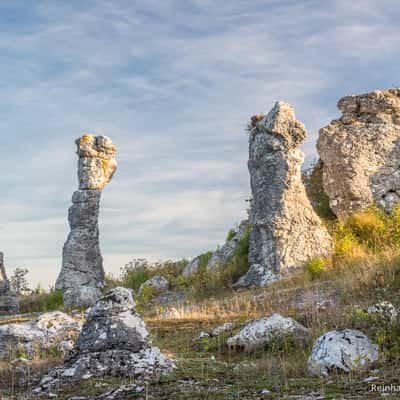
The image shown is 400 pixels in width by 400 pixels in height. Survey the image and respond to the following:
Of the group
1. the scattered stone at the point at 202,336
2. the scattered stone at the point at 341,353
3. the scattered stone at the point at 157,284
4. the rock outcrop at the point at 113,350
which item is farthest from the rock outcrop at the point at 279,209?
the scattered stone at the point at 341,353

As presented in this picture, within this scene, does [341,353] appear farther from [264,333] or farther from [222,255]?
A: [222,255]

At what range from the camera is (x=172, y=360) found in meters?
10.0

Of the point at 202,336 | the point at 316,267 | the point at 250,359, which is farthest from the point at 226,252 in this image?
the point at 250,359

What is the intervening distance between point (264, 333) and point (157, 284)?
13652mm

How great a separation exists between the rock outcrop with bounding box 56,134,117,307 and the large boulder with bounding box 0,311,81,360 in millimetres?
10874

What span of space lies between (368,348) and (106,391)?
3.79 m

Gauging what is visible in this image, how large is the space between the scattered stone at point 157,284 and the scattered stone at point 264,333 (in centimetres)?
1250

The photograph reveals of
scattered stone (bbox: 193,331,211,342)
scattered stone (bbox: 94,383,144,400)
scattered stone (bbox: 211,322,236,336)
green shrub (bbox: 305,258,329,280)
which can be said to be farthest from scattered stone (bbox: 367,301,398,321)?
green shrub (bbox: 305,258,329,280)

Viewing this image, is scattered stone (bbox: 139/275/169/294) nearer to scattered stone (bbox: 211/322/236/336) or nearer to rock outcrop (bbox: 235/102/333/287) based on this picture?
rock outcrop (bbox: 235/102/333/287)

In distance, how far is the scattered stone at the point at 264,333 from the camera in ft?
38.7

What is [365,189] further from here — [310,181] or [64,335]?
[64,335]

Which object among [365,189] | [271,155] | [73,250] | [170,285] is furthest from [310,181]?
[73,250]

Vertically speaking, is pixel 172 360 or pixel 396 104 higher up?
pixel 396 104

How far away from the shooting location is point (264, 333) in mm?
11922
